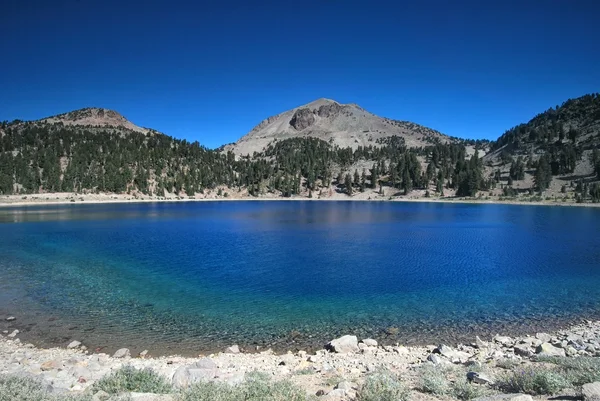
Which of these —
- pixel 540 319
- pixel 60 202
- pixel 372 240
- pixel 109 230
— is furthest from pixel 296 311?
pixel 60 202

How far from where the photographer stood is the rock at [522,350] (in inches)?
603

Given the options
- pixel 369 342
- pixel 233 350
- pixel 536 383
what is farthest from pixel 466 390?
pixel 233 350

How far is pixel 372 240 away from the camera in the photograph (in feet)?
176

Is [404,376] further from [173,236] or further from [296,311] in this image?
[173,236]

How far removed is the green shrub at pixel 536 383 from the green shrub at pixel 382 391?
279cm

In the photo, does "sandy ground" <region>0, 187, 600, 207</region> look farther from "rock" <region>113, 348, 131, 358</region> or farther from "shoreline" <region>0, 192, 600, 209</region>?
"rock" <region>113, 348, 131, 358</region>

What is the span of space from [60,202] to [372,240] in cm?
14072

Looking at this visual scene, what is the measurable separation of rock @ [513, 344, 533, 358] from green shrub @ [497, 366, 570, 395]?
244 inches

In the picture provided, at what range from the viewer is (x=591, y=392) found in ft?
26.1

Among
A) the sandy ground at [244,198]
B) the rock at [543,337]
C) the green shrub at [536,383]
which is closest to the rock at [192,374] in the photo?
the green shrub at [536,383]

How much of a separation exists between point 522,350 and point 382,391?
9.78 metres

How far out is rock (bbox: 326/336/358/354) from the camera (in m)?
16.7

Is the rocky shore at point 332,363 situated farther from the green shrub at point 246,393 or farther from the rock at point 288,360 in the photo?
the green shrub at point 246,393

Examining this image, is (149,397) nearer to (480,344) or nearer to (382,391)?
(382,391)
